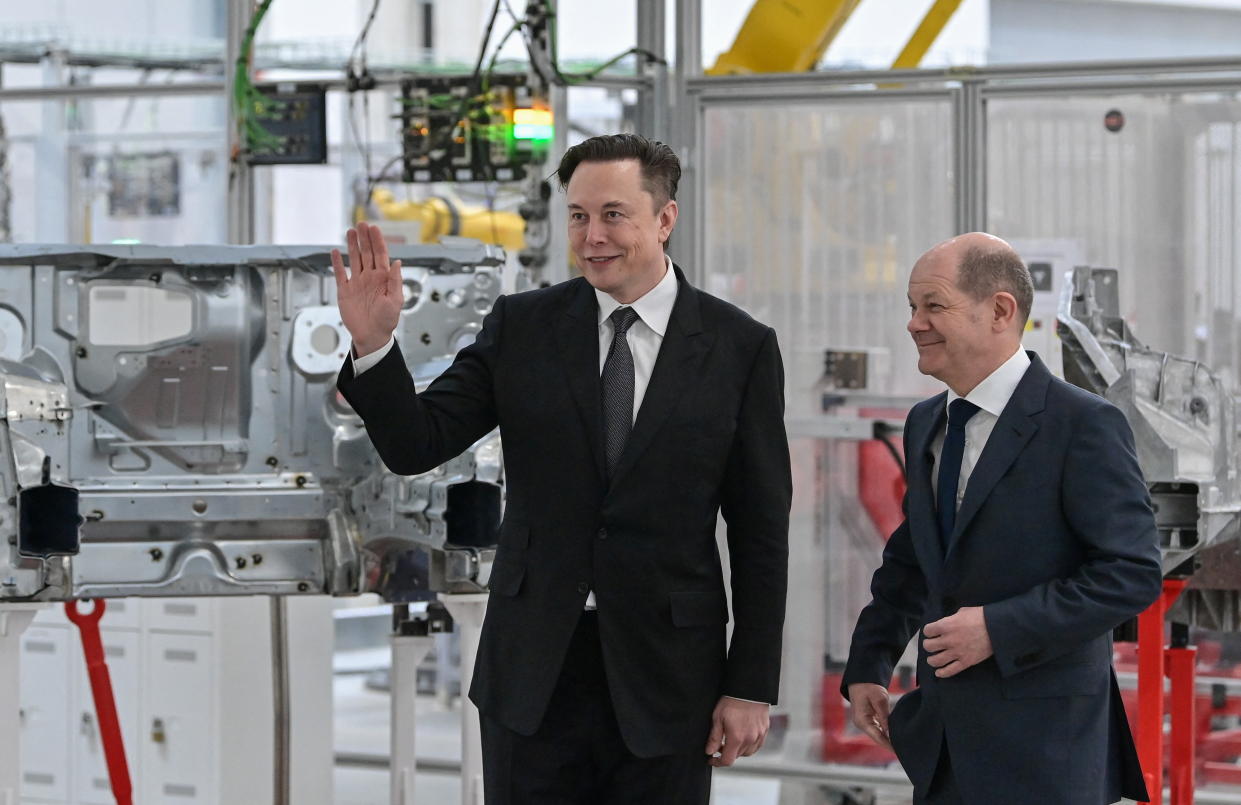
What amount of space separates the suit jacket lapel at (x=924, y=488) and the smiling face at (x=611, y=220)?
1.66 feet

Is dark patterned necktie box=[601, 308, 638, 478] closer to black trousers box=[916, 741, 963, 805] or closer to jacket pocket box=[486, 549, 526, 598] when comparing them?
jacket pocket box=[486, 549, 526, 598]

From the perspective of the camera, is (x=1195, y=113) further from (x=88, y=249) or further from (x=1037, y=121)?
(x=88, y=249)

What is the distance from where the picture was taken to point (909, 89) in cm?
521

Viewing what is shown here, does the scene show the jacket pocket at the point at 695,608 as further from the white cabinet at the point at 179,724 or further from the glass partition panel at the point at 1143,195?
the glass partition panel at the point at 1143,195

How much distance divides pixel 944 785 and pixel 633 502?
0.62 meters

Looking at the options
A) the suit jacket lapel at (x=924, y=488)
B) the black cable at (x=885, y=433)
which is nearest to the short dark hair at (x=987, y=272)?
the suit jacket lapel at (x=924, y=488)

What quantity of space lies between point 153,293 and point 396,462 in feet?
10.4

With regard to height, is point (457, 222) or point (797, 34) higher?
point (797, 34)

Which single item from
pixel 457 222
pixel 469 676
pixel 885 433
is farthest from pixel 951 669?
pixel 457 222

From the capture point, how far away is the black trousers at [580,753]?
2.15 m

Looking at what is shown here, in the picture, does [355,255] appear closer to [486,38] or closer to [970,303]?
[970,303]

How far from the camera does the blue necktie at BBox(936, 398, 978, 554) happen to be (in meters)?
2.17

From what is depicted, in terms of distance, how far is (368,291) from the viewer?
2.12m

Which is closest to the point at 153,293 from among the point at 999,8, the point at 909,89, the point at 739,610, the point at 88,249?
the point at 88,249
